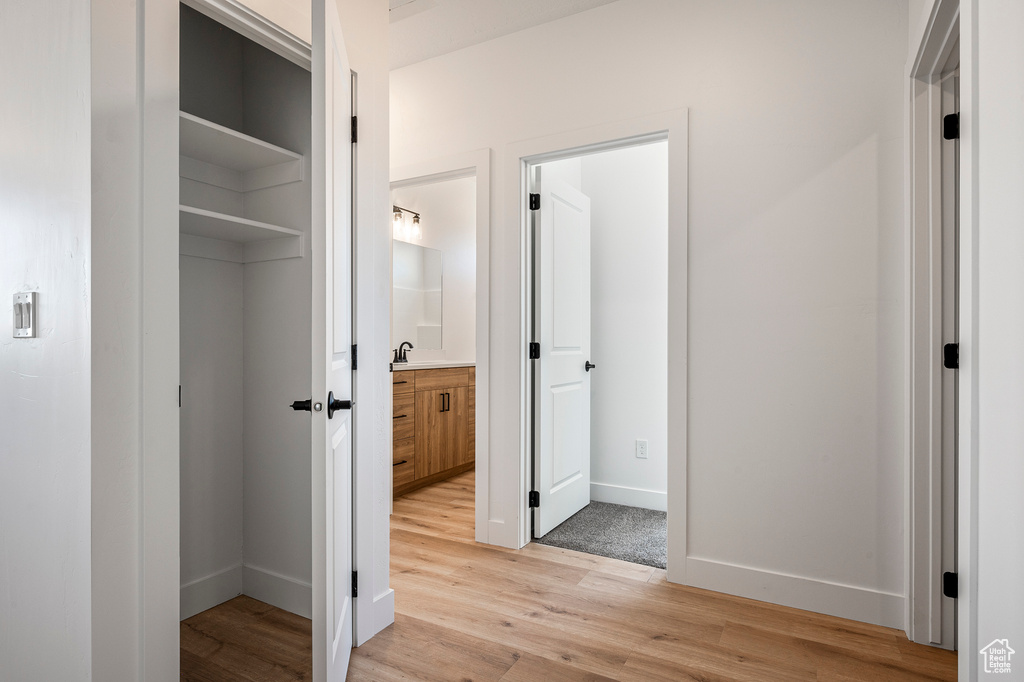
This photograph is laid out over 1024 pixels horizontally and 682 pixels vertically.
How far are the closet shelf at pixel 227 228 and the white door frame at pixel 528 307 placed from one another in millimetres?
1182

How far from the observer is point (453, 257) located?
16.5 feet

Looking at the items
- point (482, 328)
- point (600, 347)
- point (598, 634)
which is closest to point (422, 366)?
point (482, 328)

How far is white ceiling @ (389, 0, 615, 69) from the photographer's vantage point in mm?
2705

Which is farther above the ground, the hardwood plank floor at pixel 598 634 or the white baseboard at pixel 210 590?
the white baseboard at pixel 210 590

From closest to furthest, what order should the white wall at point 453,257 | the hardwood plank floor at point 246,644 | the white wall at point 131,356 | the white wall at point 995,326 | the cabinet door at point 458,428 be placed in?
the white wall at point 995,326 < the white wall at point 131,356 < the hardwood plank floor at point 246,644 < the cabinet door at point 458,428 < the white wall at point 453,257

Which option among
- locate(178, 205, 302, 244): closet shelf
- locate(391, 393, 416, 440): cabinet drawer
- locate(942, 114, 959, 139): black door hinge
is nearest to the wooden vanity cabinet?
locate(391, 393, 416, 440): cabinet drawer

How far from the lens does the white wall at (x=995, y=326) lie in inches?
39.4

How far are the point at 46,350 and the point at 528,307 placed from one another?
2.02 meters

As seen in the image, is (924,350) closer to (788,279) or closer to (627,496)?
(788,279)

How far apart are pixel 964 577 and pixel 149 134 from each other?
2119 millimetres

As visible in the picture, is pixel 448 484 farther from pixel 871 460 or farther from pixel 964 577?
pixel 964 577

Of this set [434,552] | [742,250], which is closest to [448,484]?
[434,552]

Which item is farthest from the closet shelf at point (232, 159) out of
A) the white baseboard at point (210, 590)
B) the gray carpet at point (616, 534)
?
the gray carpet at point (616, 534)

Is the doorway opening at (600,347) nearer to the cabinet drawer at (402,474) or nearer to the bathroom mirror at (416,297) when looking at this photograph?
the cabinet drawer at (402,474)
